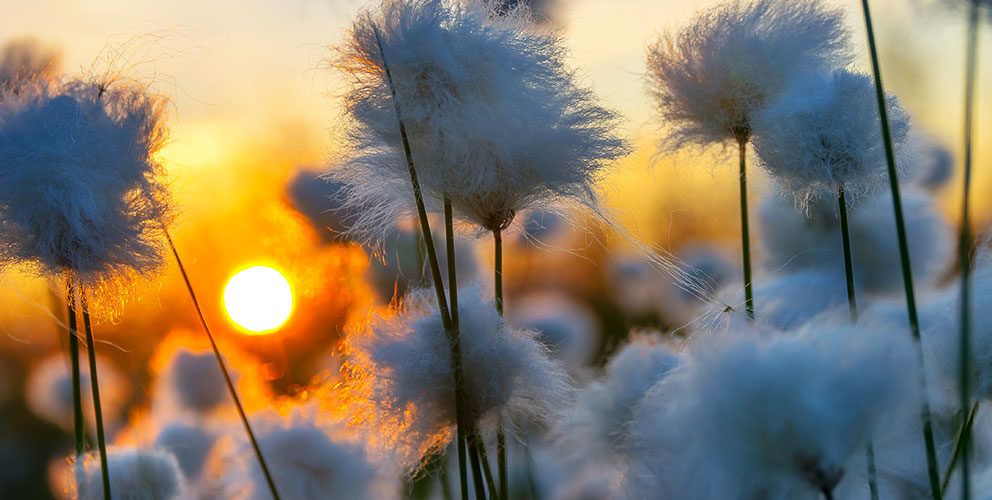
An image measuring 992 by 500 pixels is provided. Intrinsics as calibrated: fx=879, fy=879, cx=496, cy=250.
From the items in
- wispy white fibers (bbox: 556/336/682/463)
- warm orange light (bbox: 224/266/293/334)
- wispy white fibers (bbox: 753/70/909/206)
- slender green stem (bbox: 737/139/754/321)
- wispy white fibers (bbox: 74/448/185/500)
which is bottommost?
wispy white fibers (bbox: 74/448/185/500)

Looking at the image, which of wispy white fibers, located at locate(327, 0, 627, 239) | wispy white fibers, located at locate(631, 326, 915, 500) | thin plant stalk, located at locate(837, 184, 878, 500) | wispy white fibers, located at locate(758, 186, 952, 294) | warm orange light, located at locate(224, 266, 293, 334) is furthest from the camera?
warm orange light, located at locate(224, 266, 293, 334)

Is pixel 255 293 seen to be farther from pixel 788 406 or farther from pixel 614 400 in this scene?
pixel 788 406

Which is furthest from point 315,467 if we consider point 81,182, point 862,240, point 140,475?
point 862,240

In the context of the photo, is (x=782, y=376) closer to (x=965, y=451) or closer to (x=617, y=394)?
(x=965, y=451)

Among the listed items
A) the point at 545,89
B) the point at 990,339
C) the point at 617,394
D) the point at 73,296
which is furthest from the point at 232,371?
the point at 990,339

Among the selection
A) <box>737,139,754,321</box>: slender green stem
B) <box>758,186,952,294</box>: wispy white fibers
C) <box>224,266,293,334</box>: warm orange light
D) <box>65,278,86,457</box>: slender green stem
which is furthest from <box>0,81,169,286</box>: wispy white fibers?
<box>758,186,952,294</box>: wispy white fibers

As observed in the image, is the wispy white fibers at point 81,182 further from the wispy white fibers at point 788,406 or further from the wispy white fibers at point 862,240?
the wispy white fibers at point 862,240

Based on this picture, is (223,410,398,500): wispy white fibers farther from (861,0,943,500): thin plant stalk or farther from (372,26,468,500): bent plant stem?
(861,0,943,500): thin plant stalk
